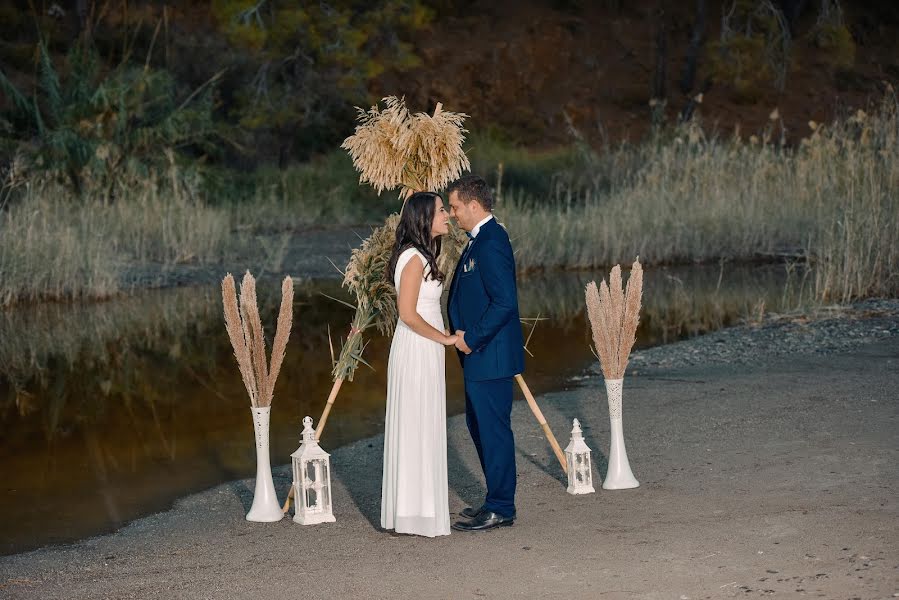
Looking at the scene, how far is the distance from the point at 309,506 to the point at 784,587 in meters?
2.75

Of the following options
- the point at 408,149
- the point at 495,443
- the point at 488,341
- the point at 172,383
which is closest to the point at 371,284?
the point at 408,149

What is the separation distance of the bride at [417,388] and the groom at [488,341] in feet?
0.52

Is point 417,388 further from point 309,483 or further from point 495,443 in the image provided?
point 309,483

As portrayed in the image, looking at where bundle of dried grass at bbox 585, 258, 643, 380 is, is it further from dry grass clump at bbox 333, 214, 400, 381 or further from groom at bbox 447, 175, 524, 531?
dry grass clump at bbox 333, 214, 400, 381

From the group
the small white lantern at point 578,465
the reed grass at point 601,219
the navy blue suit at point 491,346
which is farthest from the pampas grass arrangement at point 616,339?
the reed grass at point 601,219

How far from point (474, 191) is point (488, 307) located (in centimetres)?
59

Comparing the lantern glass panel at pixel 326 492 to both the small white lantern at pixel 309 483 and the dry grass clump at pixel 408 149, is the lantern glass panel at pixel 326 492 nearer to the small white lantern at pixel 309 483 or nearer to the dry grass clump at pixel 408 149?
the small white lantern at pixel 309 483

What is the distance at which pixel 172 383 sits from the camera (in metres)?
13.3

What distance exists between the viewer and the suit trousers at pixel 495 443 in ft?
22.8

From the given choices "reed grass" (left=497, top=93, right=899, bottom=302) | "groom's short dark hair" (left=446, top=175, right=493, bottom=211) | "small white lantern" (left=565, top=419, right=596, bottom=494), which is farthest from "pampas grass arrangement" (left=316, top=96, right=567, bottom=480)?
"reed grass" (left=497, top=93, right=899, bottom=302)

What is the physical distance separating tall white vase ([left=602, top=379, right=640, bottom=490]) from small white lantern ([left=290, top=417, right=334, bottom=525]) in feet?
5.23

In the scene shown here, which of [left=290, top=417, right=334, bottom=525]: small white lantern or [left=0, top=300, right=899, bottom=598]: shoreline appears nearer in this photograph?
[left=0, top=300, right=899, bottom=598]: shoreline

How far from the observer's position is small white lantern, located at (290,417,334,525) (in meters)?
7.24

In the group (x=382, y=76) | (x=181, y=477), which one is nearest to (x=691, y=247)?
(x=181, y=477)
